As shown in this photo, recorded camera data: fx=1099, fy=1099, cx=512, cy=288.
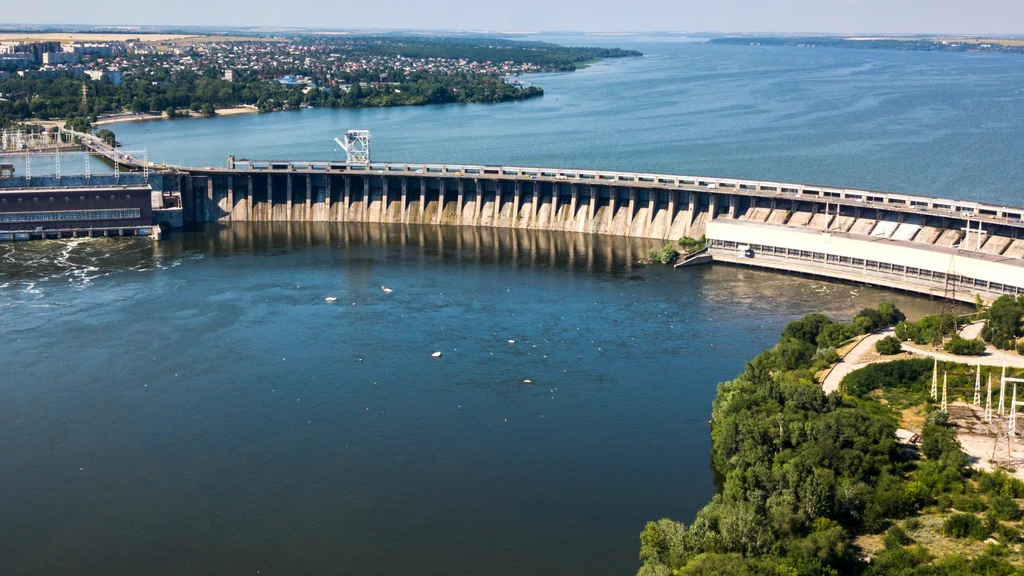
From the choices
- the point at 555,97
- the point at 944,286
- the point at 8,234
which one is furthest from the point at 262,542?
the point at 555,97

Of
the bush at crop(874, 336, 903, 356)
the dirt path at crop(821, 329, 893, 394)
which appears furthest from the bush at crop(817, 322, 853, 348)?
the bush at crop(874, 336, 903, 356)

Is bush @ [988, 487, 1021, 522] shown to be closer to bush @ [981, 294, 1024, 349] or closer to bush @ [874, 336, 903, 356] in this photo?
bush @ [874, 336, 903, 356]

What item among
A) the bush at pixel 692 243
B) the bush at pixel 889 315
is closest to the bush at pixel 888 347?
the bush at pixel 889 315

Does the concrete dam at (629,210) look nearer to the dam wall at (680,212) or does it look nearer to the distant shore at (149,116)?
the dam wall at (680,212)

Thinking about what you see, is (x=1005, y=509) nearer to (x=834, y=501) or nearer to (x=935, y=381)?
(x=834, y=501)

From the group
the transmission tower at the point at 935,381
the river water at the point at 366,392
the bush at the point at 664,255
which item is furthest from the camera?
the bush at the point at 664,255

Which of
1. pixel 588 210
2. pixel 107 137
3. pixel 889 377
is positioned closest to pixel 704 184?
pixel 588 210
